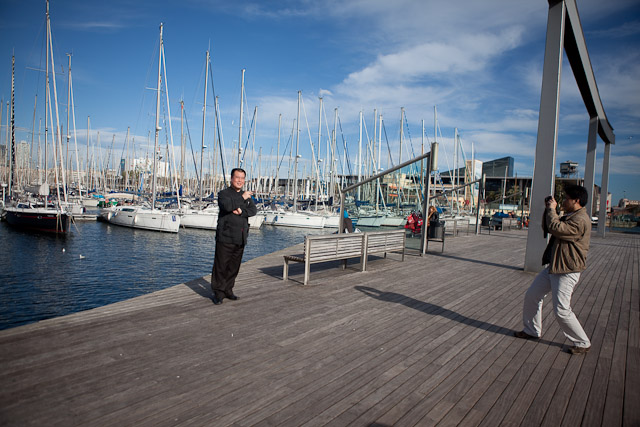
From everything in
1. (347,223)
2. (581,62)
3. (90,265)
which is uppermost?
(581,62)

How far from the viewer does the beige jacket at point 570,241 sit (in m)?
4.19

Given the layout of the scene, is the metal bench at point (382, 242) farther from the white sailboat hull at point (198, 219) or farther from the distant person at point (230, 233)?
the white sailboat hull at point (198, 219)

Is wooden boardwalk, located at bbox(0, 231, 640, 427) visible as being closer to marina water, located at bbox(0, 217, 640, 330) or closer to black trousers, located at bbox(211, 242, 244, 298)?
black trousers, located at bbox(211, 242, 244, 298)

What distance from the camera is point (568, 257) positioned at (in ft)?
13.8

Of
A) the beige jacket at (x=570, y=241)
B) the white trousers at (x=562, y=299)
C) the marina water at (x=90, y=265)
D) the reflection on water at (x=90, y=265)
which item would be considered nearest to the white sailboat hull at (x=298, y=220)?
the marina water at (x=90, y=265)

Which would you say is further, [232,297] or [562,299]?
[232,297]

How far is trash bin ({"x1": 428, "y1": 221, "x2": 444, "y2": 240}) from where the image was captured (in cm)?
1312

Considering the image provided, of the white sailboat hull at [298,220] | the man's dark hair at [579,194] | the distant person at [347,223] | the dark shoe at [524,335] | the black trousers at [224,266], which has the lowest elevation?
the white sailboat hull at [298,220]

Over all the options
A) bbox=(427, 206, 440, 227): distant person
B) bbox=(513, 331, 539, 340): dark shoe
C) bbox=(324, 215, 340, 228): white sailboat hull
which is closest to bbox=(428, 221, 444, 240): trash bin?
bbox=(427, 206, 440, 227): distant person

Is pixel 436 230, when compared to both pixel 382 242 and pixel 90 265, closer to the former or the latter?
pixel 382 242

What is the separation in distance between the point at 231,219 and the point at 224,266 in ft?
2.31

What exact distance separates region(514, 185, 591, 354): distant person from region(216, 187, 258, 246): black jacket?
393 cm

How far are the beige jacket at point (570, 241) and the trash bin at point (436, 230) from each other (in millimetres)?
8711

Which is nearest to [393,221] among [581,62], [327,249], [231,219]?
[327,249]
